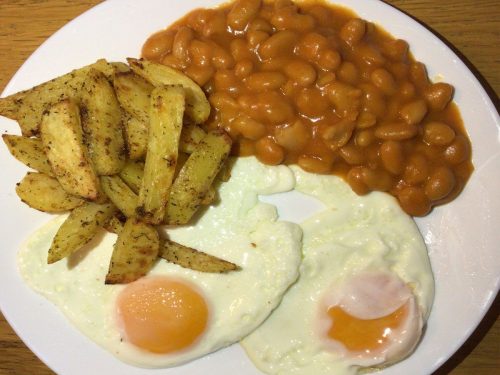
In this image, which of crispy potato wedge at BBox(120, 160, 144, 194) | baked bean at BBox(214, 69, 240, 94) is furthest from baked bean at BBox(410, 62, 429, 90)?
crispy potato wedge at BBox(120, 160, 144, 194)

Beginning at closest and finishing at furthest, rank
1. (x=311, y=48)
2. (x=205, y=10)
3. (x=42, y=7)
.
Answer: (x=311, y=48), (x=205, y=10), (x=42, y=7)

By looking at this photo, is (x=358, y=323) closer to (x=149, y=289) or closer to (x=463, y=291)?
(x=463, y=291)

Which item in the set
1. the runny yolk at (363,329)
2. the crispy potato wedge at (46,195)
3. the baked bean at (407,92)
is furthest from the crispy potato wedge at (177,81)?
the runny yolk at (363,329)

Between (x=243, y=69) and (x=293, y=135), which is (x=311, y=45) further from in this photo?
(x=293, y=135)

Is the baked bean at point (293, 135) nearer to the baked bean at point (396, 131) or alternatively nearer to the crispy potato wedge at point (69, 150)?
the baked bean at point (396, 131)

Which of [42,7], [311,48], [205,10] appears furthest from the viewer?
[42,7]

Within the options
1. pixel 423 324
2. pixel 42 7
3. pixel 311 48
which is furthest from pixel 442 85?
pixel 42 7
